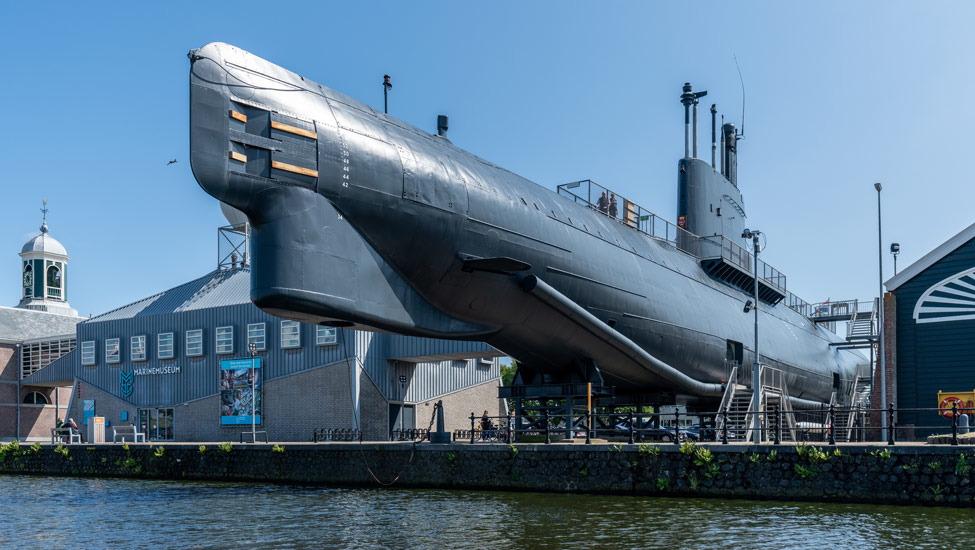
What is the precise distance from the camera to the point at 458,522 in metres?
18.7

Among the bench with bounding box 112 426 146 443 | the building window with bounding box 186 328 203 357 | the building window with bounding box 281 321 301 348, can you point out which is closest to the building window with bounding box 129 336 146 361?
the building window with bounding box 186 328 203 357

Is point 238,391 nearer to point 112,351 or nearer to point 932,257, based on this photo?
point 112,351

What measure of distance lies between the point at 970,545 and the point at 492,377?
3531 cm

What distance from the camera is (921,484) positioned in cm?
2048

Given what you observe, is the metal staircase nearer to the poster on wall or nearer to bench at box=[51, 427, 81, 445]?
the poster on wall

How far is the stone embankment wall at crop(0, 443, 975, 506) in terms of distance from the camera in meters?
20.6

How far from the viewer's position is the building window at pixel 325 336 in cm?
4150

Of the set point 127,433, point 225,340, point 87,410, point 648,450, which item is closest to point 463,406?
point 225,340

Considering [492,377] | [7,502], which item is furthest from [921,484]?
[492,377]

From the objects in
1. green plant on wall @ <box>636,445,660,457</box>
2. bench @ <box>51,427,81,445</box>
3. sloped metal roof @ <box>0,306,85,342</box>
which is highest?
sloped metal roof @ <box>0,306,85,342</box>

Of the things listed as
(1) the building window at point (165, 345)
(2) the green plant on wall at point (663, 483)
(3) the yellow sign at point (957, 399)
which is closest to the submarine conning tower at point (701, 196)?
(3) the yellow sign at point (957, 399)

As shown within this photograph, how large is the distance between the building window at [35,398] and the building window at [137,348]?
15836 millimetres

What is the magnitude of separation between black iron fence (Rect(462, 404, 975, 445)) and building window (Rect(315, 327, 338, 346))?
707 centimetres

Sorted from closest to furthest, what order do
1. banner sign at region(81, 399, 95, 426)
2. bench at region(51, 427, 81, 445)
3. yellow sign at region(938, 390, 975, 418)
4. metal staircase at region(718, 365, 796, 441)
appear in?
yellow sign at region(938, 390, 975, 418) < metal staircase at region(718, 365, 796, 441) < bench at region(51, 427, 81, 445) < banner sign at region(81, 399, 95, 426)
